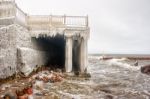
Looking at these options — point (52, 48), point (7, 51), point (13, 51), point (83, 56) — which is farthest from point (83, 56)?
point (52, 48)

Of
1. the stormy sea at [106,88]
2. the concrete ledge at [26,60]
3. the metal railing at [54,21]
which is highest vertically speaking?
the metal railing at [54,21]

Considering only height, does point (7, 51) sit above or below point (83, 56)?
above

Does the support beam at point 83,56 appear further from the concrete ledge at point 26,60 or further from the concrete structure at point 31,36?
the concrete ledge at point 26,60

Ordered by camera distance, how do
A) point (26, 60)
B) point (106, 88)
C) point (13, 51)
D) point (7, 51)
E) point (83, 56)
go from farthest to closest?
point (83, 56) → point (26, 60) → point (106, 88) → point (13, 51) → point (7, 51)

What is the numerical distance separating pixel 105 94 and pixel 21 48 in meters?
6.98

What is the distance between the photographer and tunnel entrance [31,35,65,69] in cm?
2200

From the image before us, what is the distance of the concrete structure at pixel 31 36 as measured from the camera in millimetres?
14455

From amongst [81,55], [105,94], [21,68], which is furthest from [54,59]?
[105,94]

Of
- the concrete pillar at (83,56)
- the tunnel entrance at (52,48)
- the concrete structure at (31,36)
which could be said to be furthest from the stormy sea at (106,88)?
the tunnel entrance at (52,48)

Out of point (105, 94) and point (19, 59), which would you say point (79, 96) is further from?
point (19, 59)

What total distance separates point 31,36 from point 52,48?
9797 millimetres

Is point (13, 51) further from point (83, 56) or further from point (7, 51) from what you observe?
point (83, 56)

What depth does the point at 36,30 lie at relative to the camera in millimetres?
19781

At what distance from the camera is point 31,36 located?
1964cm
